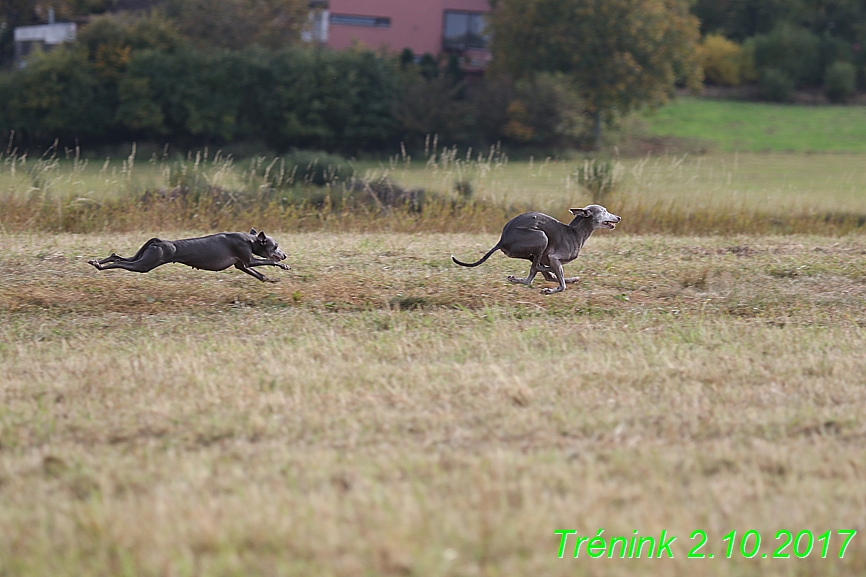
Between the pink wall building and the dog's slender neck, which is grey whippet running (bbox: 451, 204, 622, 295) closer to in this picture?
the dog's slender neck

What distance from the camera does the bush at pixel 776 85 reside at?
170 feet

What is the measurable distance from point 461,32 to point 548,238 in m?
41.3

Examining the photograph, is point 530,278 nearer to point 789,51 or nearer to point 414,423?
point 414,423

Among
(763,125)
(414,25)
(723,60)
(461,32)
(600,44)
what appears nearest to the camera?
(600,44)

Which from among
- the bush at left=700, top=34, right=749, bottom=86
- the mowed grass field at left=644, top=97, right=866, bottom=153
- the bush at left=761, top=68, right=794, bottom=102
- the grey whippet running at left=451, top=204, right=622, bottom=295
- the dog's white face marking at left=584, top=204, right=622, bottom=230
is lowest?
the mowed grass field at left=644, top=97, right=866, bottom=153

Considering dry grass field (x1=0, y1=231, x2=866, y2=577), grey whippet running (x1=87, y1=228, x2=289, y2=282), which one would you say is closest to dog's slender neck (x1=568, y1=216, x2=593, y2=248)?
dry grass field (x1=0, y1=231, x2=866, y2=577)

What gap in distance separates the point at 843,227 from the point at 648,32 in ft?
94.0

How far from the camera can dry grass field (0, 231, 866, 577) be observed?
3.66m

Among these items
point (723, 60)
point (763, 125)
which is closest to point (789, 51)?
point (723, 60)

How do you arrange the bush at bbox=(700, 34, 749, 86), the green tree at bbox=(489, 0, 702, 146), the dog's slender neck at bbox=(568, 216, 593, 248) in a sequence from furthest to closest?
the bush at bbox=(700, 34, 749, 86)
the green tree at bbox=(489, 0, 702, 146)
the dog's slender neck at bbox=(568, 216, 593, 248)

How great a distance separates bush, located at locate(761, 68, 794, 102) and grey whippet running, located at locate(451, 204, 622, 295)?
47.8 m

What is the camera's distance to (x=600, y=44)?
41469 mm

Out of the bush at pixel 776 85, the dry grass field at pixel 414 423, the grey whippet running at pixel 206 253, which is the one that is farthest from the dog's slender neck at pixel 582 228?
the bush at pixel 776 85

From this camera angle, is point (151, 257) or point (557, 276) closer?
point (151, 257)
